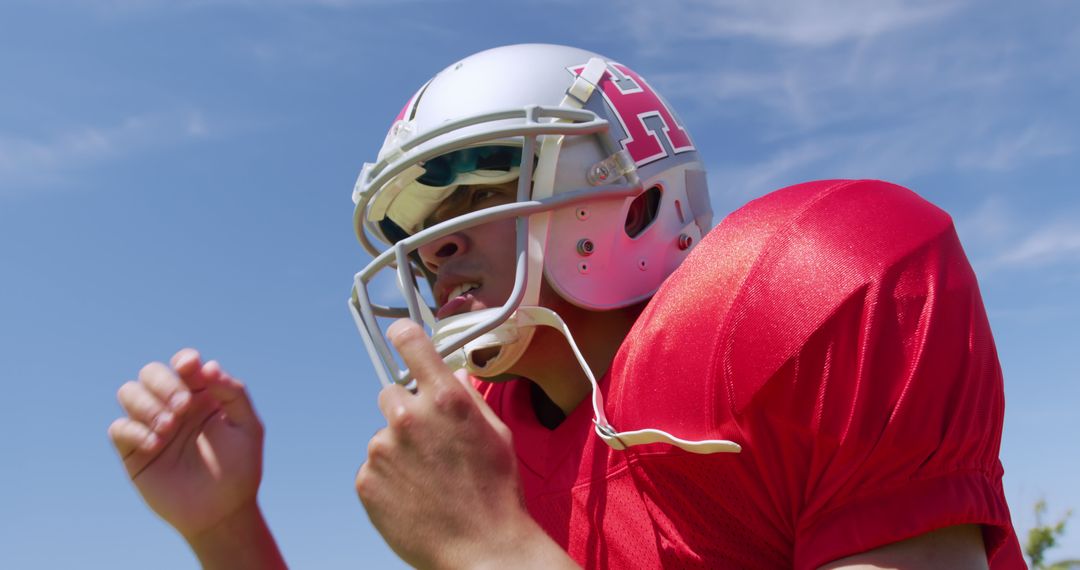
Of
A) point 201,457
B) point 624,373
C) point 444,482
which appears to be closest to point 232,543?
point 201,457

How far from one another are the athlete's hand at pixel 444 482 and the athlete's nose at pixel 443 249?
72 centimetres

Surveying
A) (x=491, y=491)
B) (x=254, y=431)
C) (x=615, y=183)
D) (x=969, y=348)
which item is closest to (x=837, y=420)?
(x=969, y=348)

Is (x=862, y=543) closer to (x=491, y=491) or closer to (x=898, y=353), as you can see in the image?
(x=898, y=353)

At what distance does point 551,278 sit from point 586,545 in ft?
2.07

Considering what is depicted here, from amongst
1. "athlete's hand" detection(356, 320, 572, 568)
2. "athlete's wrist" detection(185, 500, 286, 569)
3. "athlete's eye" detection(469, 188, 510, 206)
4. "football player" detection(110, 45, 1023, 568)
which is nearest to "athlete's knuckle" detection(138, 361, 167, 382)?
"football player" detection(110, 45, 1023, 568)

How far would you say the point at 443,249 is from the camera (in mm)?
2568

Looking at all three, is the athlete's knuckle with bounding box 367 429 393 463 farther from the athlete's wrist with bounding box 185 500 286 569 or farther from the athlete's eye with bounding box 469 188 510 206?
the athlete's eye with bounding box 469 188 510 206

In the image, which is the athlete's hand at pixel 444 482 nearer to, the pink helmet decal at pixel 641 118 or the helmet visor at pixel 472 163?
the helmet visor at pixel 472 163

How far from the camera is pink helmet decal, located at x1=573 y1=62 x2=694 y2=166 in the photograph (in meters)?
2.63

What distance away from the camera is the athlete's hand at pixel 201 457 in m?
2.21

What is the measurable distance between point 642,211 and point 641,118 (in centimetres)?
25

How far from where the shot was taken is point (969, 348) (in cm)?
179

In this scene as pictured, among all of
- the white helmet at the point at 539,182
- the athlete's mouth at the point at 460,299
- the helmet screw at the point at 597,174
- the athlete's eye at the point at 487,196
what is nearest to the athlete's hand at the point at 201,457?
the white helmet at the point at 539,182

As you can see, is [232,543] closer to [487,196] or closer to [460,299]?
[460,299]
